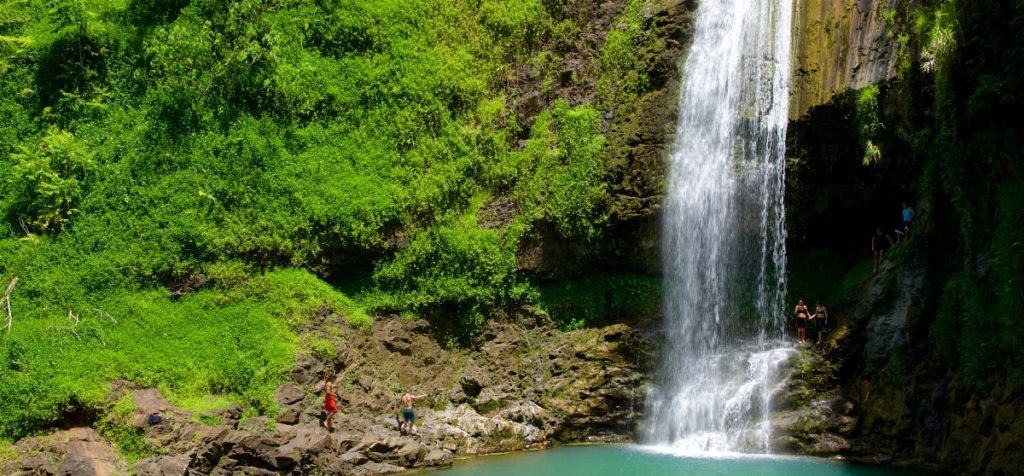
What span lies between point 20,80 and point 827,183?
68.1ft

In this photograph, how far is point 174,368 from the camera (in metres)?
17.8

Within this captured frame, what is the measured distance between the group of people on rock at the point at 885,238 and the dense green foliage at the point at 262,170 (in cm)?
627

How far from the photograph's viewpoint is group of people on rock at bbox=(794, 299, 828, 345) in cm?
1780

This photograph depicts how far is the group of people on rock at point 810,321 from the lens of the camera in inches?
701

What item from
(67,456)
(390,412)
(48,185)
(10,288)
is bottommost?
(67,456)

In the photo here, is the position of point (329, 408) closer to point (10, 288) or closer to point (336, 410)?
point (336, 410)

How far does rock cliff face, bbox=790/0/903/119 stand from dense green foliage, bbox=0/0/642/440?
435cm

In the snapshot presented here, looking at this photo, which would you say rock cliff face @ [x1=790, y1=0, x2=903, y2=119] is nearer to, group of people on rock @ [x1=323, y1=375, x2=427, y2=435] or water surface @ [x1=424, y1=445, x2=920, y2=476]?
water surface @ [x1=424, y1=445, x2=920, y2=476]

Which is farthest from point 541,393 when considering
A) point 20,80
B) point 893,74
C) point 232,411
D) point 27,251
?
point 20,80

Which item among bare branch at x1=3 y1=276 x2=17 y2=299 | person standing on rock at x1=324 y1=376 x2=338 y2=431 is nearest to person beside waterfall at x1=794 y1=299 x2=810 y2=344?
person standing on rock at x1=324 y1=376 x2=338 y2=431

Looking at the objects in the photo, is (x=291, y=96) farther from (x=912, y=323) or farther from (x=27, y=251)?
(x=912, y=323)

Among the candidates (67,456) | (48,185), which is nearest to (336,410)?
(67,456)

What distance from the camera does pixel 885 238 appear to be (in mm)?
18375

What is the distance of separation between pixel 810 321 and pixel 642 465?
5591 millimetres
